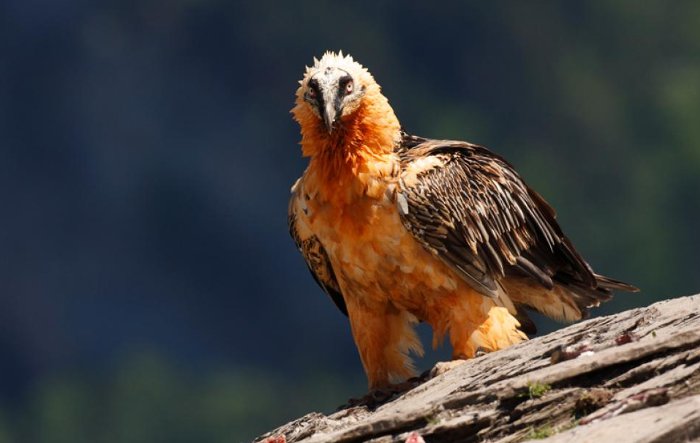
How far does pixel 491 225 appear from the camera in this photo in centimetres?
981

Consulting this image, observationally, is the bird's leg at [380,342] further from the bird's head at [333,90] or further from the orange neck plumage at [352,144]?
the bird's head at [333,90]

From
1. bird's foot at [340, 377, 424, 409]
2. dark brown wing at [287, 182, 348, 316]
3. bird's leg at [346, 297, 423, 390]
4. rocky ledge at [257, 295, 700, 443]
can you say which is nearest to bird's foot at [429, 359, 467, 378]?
bird's foot at [340, 377, 424, 409]

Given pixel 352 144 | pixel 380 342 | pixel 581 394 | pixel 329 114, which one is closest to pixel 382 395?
pixel 380 342

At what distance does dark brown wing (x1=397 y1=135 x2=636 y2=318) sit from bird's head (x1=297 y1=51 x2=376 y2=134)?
0.56m

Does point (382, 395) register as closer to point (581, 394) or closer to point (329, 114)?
point (329, 114)

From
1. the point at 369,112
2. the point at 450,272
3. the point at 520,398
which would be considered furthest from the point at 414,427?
the point at 369,112

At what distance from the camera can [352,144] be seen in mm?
9602

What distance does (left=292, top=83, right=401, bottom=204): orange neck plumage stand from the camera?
374 inches

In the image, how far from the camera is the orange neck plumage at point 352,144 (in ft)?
31.1

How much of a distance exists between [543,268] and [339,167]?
1.83m

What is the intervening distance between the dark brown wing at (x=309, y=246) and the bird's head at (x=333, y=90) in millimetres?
683

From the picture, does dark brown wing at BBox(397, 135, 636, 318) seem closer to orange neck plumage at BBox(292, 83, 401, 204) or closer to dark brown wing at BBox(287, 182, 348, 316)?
orange neck plumage at BBox(292, 83, 401, 204)

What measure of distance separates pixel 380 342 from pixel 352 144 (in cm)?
146

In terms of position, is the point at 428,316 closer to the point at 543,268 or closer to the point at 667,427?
the point at 543,268
